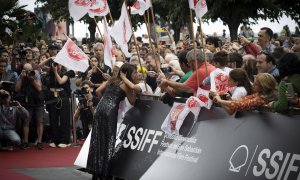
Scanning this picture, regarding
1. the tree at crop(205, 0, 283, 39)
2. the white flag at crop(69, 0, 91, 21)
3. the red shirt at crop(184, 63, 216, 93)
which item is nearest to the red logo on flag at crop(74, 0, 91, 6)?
the white flag at crop(69, 0, 91, 21)

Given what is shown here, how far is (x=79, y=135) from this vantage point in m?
18.5

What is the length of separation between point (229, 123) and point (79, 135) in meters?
8.86

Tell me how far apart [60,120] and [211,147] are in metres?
7.72

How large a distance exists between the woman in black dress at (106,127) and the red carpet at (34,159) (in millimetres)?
1546

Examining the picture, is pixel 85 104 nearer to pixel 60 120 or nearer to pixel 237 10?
pixel 60 120

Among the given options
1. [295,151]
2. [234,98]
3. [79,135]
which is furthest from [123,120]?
[79,135]

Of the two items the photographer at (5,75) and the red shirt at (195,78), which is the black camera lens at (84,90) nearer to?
the photographer at (5,75)

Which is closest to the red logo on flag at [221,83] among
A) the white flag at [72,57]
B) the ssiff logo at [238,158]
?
the ssiff logo at [238,158]

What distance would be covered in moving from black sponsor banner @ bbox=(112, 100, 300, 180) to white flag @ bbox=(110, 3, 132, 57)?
1.31m

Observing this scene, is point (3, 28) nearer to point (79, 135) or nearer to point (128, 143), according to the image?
point (79, 135)

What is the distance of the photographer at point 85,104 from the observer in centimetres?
1698

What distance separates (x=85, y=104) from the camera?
17.3 metres

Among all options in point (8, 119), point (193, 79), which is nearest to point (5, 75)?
point (8, 119)

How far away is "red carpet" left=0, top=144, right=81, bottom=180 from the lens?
46.2ft
